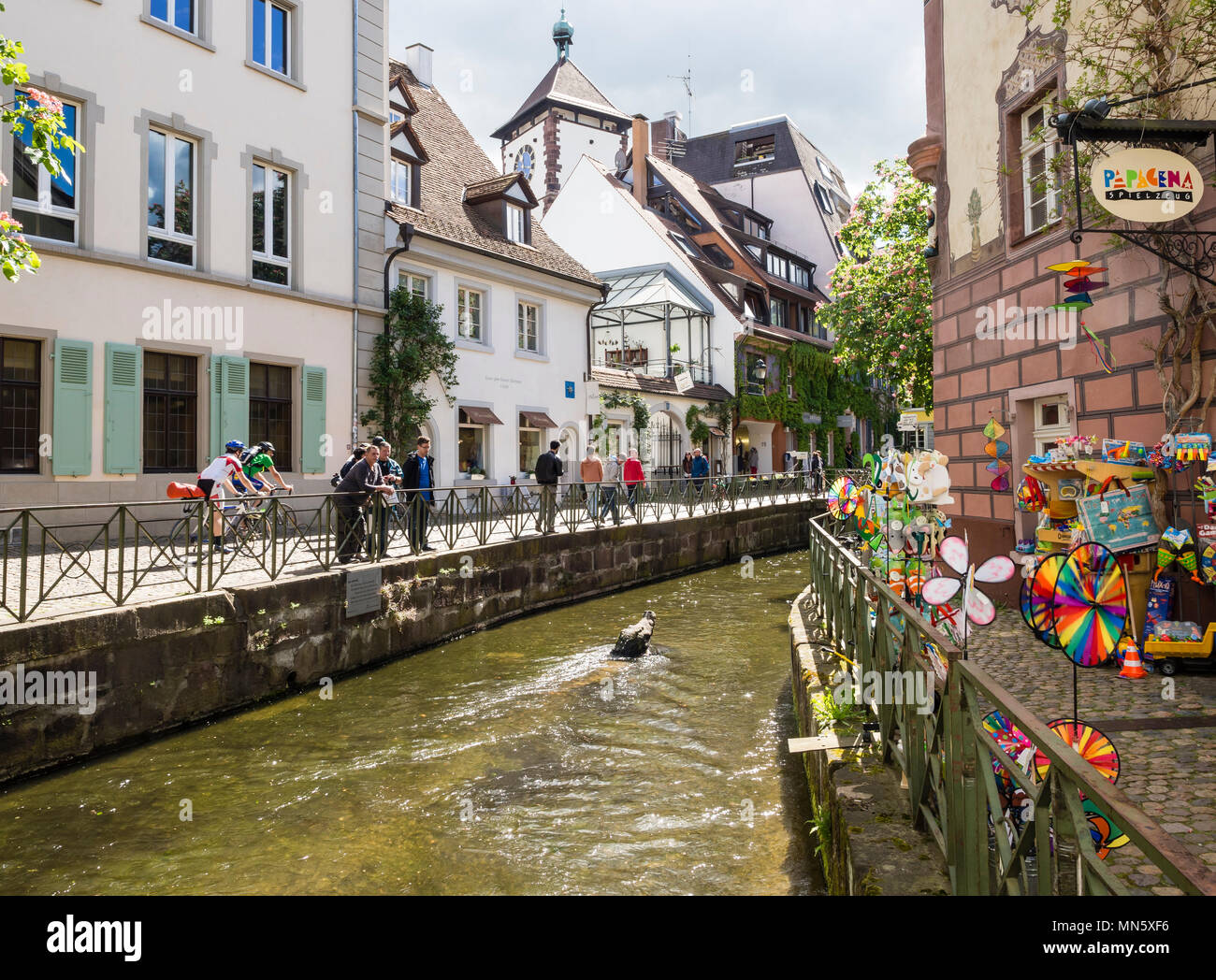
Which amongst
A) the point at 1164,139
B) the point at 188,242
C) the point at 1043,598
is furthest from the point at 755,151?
the point at 1043,598

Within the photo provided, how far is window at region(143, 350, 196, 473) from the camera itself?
13.3m

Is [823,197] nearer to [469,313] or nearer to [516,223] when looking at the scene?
[516,223]

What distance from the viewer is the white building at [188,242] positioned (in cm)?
1203

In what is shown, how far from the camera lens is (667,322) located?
30.6m

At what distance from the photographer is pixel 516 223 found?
2212 centimetres

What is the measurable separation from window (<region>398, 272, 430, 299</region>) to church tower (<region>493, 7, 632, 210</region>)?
100 ft

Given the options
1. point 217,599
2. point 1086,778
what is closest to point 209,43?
point 217,599

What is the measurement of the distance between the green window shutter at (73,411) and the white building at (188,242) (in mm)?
26

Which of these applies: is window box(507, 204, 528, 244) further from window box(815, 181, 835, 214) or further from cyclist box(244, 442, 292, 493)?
window box(815, 181, 835, 214)

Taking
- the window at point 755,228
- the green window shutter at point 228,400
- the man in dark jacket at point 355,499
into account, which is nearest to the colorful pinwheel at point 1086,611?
the man in dark jacket at point 355,499

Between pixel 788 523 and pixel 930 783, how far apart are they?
21.4m
